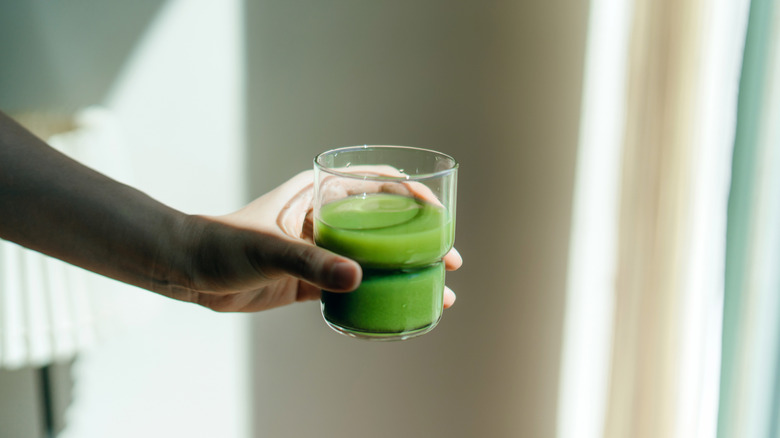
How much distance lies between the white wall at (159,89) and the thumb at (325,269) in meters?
0.76

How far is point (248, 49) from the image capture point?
4.97 feet

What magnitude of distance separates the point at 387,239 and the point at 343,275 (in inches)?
3.6

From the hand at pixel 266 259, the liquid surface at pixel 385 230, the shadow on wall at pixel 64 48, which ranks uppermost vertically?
the shadow on wall at pixel 64 48

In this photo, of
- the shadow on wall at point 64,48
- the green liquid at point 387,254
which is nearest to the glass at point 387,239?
the green liquid at point 387,254

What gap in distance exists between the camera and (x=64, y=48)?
1.53 meters

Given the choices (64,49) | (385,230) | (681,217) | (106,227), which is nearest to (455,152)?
(681,217)

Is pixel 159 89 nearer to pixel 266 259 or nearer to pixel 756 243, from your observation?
pixel 266 259

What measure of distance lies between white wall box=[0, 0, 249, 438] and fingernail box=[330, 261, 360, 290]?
2.67 ft

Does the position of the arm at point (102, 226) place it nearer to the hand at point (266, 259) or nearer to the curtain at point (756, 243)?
the hand at point (266, 259)

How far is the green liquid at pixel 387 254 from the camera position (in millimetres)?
866

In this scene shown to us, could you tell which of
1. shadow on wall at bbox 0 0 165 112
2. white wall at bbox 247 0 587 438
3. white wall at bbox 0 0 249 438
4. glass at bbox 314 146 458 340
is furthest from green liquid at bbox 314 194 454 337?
shadow on wall at bbox 0 0 165 112

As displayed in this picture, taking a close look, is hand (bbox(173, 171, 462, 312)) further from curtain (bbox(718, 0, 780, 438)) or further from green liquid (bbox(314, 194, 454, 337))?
curtain (bbox(718, 0, 780, 438))

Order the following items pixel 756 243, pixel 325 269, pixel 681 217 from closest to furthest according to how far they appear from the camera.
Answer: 1. pixel 325 269
2. pixel 756 243
3. pixel 681 217

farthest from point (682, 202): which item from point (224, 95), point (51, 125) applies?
point (51, 125)
